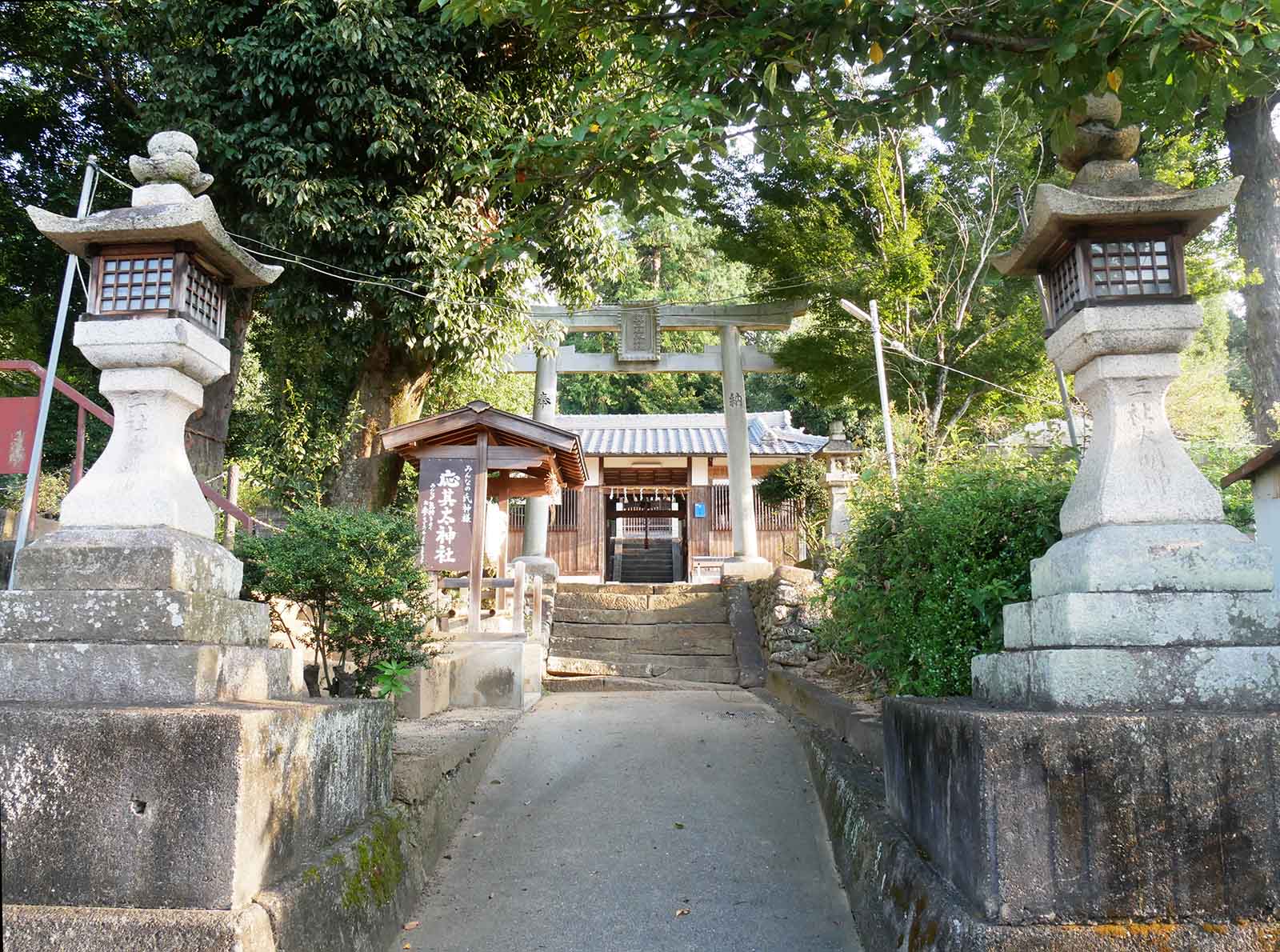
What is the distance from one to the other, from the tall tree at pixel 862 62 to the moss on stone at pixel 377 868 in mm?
3162

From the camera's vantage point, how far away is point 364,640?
6043 mm

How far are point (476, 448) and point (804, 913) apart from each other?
20.6 ft

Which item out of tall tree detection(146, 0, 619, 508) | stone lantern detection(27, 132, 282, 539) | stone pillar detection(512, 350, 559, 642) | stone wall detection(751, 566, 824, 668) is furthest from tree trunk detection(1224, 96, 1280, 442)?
stone lantern detection(27, 132, 282, 539)

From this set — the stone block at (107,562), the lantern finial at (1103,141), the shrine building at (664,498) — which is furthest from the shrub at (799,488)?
the stone block at (107,562)

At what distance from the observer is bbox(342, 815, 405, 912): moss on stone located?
11.3ft

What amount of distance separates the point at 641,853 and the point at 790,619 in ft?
20.8

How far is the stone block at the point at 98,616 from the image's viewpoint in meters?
3.05

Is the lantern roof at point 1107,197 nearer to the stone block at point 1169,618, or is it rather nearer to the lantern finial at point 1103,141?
the lantern finial at point 1103,141

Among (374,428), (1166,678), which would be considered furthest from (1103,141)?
(374,428)

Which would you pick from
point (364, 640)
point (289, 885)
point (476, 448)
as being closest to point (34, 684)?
point (289, 885)

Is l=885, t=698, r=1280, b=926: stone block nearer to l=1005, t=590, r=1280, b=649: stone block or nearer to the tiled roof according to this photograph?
l=1005, t=590, r=1280, b=649: stone block

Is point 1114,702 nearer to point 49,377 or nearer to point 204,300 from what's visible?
point 204,300

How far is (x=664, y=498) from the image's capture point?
2288 centimetres

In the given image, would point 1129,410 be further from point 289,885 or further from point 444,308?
point 444,308
